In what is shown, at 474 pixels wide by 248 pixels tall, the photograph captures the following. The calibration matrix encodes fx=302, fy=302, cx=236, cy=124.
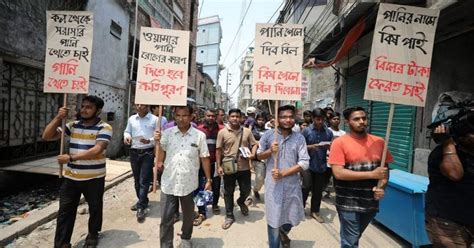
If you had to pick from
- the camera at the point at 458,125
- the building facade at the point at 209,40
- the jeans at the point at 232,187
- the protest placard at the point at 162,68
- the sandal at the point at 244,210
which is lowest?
the sandal at the point at 244,210

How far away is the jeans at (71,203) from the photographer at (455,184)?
12.1 feet

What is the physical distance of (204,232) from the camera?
4520 millimetres

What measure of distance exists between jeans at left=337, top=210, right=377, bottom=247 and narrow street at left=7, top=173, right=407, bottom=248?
138 centimetres

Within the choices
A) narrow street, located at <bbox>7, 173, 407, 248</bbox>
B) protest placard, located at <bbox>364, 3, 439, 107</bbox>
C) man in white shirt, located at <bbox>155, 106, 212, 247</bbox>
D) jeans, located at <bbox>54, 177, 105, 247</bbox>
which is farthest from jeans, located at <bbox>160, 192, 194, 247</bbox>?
protest placard, located at <bbox>364, 3, 439, 107</bbox>

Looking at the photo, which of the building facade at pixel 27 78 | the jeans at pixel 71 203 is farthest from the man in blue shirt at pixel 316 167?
the building facade at pixel 27 78

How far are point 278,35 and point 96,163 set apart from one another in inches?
110

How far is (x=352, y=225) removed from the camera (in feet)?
9.46

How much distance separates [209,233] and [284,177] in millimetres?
1734

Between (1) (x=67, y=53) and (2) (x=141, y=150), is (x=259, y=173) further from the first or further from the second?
(1) (x=67, y=53)

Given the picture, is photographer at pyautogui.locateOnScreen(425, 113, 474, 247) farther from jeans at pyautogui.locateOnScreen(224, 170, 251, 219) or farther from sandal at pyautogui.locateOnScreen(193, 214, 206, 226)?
sandal at pyautogui.locateOnScreen(193, 214, 206, 226)

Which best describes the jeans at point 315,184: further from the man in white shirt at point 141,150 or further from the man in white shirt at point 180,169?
the man in white shirt at point 141,150

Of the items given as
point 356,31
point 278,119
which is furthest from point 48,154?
point 356,31

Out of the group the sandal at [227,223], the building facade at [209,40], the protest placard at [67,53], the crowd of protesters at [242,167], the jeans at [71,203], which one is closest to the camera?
the crowd of protesters at [242,167]

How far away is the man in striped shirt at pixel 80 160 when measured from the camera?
354 centimetres
